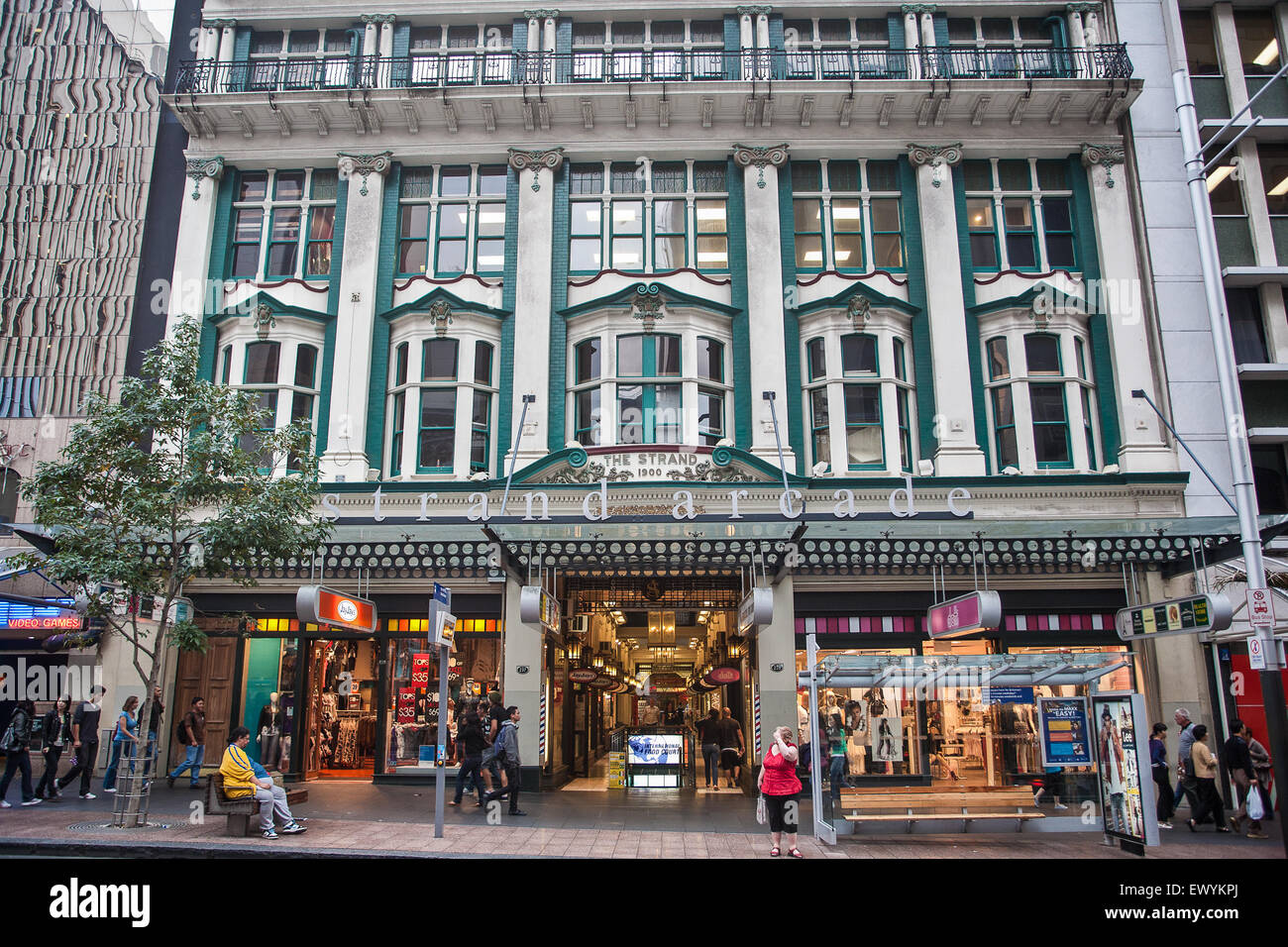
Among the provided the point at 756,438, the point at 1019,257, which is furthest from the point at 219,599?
the point at 1019,257

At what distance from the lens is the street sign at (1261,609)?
1189 centimetres

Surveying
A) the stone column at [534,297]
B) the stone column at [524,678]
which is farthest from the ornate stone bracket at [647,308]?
the stone column at [524,678]

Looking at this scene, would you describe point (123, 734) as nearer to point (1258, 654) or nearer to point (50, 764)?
point (50, 764)

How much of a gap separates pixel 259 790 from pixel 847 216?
17898mm

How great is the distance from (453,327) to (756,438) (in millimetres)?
7639

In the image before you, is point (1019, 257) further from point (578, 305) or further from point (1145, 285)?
point (578, 305)

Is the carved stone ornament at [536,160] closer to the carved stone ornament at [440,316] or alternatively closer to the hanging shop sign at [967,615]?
the carved stone ornament at [440,316]

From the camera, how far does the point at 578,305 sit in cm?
2083

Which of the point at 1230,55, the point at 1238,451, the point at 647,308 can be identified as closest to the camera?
the point at 1238,451

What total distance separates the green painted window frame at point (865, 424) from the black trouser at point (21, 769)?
55.0 ft

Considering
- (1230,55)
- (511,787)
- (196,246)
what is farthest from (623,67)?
Result: (511,787)

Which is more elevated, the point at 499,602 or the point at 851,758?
the point at 499,602

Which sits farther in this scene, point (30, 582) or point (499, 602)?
point (30, 582)

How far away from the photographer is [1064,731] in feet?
45.3
